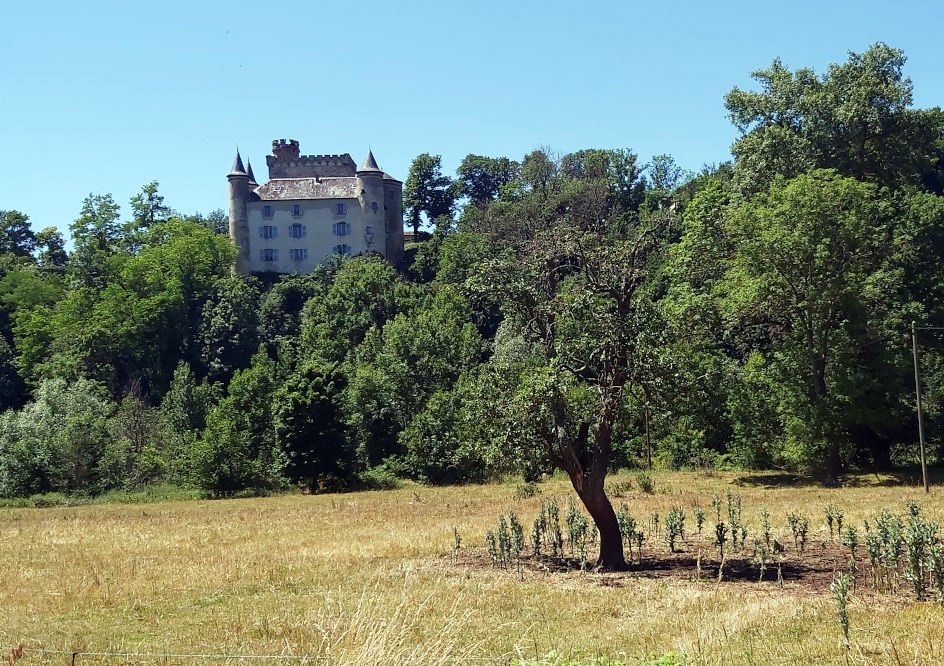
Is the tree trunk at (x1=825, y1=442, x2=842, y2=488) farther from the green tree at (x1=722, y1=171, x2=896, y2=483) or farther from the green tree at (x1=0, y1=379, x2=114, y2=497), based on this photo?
the green tree at (x1=0, y1=379, x2=114, y2=497)

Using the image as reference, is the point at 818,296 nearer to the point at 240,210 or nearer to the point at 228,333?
the point at 228,333

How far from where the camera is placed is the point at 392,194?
114938mm

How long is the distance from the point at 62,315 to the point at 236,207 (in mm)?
23850

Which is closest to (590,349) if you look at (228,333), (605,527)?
(605,527)

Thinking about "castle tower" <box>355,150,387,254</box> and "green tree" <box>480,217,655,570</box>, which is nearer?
"green tree" <box>480,217,655,570</box>

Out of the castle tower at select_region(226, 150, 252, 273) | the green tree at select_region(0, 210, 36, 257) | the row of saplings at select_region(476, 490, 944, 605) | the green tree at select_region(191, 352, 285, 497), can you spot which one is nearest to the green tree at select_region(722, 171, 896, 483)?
the row of saplings at select_region(476, 490, 944, 605)

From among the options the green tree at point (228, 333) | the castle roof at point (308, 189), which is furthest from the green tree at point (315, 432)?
the castle roof at point (308, 189)

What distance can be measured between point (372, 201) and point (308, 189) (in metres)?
7.92

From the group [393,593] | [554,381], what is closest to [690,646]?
[393,593]

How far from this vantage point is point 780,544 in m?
21.7

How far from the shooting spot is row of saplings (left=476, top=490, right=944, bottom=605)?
1559 centimetres

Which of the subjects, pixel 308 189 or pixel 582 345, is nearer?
pixel 582 345

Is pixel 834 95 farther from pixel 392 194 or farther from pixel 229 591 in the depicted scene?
pixel 392 194

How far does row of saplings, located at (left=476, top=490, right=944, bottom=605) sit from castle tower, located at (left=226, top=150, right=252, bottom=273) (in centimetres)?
8656
